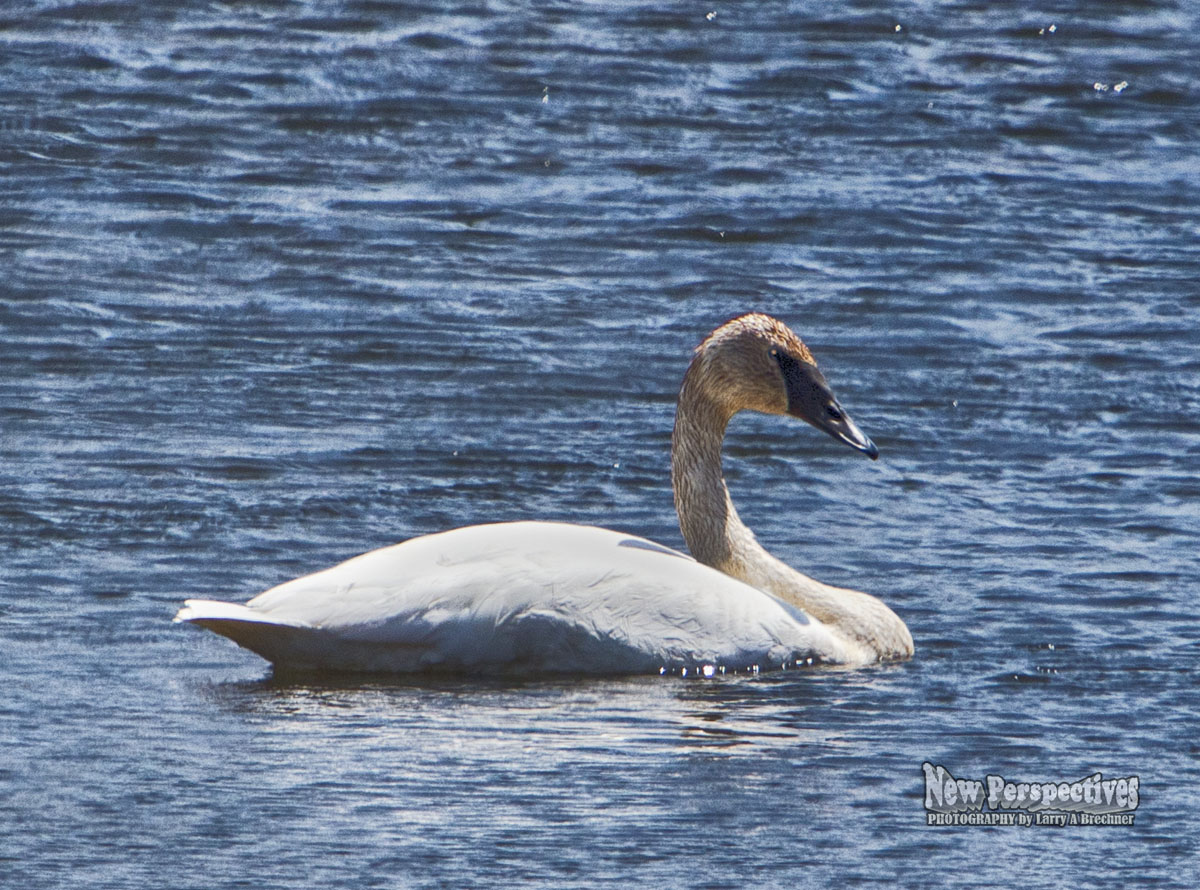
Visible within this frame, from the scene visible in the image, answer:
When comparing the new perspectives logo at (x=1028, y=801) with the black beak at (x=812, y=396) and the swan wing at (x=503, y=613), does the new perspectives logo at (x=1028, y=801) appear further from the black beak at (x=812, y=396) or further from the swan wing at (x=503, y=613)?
the black beak at (x=812, y=396)

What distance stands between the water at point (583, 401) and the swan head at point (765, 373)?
654 mm

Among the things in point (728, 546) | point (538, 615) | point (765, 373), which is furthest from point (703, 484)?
point (538, 615)

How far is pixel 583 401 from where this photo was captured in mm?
10781

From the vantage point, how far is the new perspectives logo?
6160 millimetres

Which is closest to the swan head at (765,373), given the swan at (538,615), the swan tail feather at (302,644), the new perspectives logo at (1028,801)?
the swan at (538,615)

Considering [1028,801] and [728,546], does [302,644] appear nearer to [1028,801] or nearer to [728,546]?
[728,546]

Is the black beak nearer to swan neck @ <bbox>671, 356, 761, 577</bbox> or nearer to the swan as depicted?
swan neck @ <bbox>671, 356, 761, 577</bbox>

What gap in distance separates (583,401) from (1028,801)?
4.78m

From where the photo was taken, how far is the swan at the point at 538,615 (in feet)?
23.9

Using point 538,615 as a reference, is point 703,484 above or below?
above

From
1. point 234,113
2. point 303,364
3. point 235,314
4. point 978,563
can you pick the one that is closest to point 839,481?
point 978,563

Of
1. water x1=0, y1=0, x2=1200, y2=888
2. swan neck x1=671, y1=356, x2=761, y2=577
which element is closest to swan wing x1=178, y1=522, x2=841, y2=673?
water x1=0, y1=0, x2=1200, y2=888

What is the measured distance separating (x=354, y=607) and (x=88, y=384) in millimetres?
3856

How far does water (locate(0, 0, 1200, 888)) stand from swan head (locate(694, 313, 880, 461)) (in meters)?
0.65
